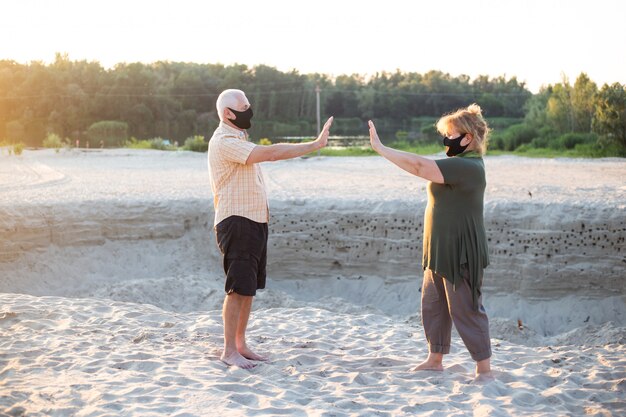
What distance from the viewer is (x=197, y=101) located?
222ft

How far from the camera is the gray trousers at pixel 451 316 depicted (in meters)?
4.94

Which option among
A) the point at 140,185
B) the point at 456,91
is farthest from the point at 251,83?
the point at 140,185

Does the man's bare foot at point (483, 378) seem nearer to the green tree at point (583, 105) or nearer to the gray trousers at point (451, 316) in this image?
the gray trousers at point (451, 316)

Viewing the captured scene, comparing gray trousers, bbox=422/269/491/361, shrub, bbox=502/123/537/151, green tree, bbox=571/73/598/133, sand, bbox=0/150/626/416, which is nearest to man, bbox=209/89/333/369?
sand, bbox=0/150/626/416

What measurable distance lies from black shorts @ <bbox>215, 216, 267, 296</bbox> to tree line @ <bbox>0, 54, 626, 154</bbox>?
123 ft

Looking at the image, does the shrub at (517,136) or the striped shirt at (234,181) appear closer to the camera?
the striped shirt at (234,181)

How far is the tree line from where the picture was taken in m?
58.8

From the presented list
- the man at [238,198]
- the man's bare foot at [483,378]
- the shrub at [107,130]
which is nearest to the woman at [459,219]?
the man's bare foot at [483,378]

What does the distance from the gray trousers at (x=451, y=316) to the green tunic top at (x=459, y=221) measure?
6 cm

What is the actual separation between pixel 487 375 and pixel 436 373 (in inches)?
15.1

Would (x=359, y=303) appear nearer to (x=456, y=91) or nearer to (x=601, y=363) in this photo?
(x=601, y=363)

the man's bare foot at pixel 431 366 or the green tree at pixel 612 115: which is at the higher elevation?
the green tree at pixel 612 115

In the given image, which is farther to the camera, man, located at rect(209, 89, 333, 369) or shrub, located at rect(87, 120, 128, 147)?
shrub, located at rect(87, 120, 128, 147)

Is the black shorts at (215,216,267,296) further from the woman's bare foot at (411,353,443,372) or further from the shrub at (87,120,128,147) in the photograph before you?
the shrub at (87,120,128,147)
